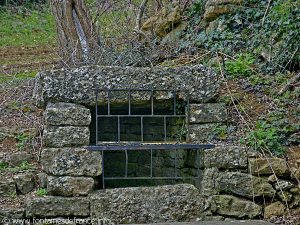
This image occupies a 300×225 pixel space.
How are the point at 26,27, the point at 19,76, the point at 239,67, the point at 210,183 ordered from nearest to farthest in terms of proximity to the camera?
the point at 210,183 → the point at 239,67 → the point at 19,76 → the point at 26,27

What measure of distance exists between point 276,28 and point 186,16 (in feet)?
5.22

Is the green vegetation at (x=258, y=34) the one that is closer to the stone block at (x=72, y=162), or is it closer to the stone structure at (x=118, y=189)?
the stone structure at (x=118, y=189)

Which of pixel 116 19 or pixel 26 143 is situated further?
pixel 116 19

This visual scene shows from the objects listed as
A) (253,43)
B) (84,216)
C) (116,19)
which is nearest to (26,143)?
(84,216)

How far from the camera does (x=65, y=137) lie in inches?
209

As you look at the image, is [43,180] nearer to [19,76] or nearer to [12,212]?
[12,212]

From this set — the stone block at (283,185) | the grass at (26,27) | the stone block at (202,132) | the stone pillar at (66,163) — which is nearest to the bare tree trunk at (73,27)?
the stone pillar at (66,163)

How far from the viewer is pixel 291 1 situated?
20.8ft

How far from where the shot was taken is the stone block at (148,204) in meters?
5.14

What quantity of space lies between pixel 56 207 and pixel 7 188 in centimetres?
51

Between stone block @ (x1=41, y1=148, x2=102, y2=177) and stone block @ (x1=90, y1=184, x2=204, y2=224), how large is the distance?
0.74 ft

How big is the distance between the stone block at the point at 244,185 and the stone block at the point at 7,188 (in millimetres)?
1867

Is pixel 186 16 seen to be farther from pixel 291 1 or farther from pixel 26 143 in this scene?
pixel 26 143

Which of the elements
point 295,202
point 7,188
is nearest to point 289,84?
point 295,202
